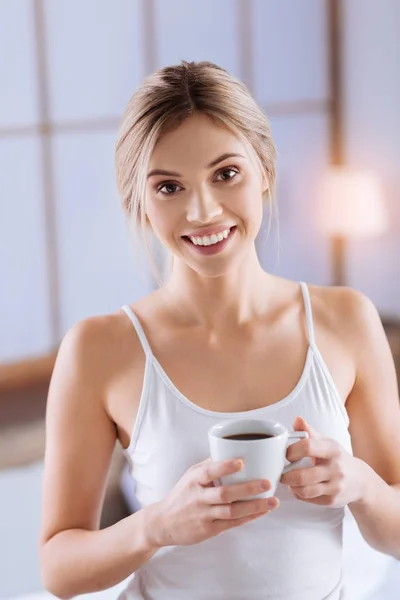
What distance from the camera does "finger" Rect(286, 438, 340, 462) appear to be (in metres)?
0.87

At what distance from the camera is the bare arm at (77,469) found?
3.55 feet

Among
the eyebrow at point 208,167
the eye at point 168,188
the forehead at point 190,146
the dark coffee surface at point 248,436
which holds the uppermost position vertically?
the forehead at point 190,146

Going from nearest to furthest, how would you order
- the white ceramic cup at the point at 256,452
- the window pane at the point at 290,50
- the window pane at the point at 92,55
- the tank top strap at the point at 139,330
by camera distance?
1. the white ceramic cup at the point at 256,452
2. the tank top strap at the point at 139,330
3. the window pane at the point at 92,55
4. the window pane at the point at 290,50

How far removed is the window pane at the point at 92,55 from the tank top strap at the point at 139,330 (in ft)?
6.66

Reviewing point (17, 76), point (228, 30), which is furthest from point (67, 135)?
point (228, 30)

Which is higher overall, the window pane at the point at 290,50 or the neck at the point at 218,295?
the window pane at the point at 290,50

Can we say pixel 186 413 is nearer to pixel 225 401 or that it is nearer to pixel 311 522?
pixel 225 401

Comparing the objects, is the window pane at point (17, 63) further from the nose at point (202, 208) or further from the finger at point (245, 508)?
the finger at point (245, 508)

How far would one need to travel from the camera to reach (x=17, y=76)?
2.96 meters

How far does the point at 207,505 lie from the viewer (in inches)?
34.3

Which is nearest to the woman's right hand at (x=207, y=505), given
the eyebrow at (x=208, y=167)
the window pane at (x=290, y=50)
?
the eyebrow at (x=208, y=167)

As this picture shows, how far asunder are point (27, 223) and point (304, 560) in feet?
7.02

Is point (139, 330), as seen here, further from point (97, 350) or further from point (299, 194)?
point (299, 194)

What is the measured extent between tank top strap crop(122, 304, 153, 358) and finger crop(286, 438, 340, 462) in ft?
1.07
